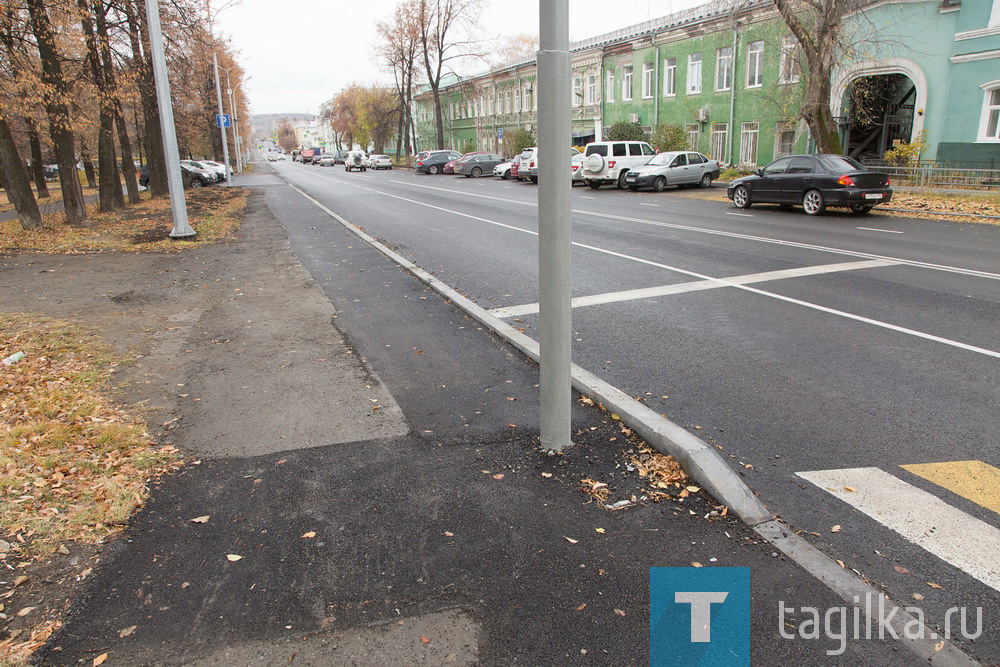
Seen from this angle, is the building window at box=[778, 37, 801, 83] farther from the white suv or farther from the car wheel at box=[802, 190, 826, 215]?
the car wheel at box=[802, 190, 826, 215]

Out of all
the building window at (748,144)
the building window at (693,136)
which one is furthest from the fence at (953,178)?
the building window at (693,136)

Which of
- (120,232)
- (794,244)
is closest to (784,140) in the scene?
(794,244)

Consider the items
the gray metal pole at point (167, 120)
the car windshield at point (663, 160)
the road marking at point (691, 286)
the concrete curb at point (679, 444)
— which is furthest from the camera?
the car windshield at point (663, 160)

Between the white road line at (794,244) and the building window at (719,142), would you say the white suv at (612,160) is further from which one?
the white road line at (794,244)

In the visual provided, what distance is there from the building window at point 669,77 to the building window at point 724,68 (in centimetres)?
339

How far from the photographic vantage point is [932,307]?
25.8 feet

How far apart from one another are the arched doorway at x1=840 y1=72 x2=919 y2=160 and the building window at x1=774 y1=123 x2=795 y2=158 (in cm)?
214

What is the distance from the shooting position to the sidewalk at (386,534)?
268 cm

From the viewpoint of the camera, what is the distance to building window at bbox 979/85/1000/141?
23125mm

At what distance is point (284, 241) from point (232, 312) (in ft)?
22.7

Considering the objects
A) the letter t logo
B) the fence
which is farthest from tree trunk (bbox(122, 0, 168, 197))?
the fence

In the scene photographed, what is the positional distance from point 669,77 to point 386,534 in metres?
40.0

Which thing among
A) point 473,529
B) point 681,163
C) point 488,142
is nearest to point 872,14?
point 681,163

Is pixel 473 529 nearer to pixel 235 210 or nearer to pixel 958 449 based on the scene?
pixel 958 449
